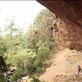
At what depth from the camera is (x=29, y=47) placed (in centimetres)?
3475

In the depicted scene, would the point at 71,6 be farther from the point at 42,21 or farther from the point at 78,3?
the point at 42,21

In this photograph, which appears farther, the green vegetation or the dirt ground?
the green vegetation

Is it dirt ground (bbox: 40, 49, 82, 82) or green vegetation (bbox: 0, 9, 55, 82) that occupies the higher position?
green vegetation (bbox: 0, 9, 55, 82)

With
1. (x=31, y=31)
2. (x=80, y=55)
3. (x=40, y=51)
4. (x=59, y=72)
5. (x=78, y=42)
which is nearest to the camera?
(x=78, y=42)

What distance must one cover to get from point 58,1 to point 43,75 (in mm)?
19630

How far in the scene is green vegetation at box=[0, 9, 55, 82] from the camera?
29.4 metres

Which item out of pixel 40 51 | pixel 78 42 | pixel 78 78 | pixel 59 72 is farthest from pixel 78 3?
pixel 40 51

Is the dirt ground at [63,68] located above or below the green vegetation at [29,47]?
below

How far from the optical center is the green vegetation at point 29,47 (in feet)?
96.4

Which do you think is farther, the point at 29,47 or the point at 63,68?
the point at 29,47

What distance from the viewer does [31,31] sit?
3872 centimetres

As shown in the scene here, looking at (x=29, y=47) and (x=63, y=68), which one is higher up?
(x=29, y=47)

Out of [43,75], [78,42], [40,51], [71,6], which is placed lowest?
[43,75]

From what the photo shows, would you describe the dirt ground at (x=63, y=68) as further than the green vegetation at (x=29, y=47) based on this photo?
No
